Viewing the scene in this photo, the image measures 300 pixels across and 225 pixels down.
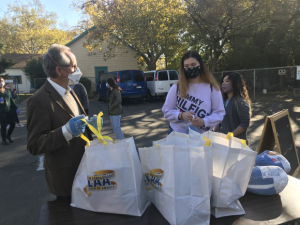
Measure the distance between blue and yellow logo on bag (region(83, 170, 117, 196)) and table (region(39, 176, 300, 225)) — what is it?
0.22m

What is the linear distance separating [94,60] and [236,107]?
2019cm

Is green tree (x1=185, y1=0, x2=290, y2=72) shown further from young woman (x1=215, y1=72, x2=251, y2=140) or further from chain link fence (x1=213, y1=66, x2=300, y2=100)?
young woman (x1=215, y1=72, x2=251, y2=140)

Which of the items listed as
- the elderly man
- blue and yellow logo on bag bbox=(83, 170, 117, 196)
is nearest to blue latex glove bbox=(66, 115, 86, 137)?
the elderly man

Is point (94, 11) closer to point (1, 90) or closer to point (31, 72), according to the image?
point (31, 72)

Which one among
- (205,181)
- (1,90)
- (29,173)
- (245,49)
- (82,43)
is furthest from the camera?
(82,43)

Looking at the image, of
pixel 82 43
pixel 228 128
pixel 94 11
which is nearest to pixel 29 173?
pixel 228 128

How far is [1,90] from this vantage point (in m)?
6.36

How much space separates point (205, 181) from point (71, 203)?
0.98m

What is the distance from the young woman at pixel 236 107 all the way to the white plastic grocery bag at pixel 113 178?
194 cm

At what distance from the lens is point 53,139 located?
58.0 inches

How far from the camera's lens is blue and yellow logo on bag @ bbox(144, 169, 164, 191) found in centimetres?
139

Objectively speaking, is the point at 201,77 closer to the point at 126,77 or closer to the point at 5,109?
the point at 5,109

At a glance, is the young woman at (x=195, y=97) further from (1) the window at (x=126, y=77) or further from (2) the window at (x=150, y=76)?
(2) the window at (x=150, y=76)

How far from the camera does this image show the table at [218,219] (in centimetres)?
140
